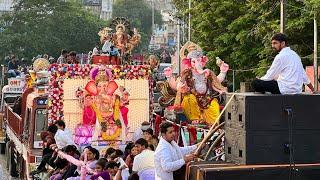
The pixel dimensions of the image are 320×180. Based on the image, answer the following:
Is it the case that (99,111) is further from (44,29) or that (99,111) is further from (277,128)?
(44,29)

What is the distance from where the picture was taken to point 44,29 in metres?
81.8

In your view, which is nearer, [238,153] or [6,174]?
[238,153]

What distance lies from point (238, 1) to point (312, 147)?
26654mm

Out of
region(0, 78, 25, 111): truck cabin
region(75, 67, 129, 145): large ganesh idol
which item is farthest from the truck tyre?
region(75, 67, 129, 145): large ganesh idol

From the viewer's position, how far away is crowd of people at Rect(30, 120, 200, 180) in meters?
9.00

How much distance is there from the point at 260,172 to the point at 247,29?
79.2ft

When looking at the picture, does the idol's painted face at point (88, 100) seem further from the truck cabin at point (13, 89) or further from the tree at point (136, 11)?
the tree at point (136, 11)

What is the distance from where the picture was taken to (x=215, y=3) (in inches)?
1398

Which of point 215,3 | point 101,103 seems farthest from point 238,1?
point 101,103

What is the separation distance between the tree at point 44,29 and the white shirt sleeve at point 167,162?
69401mm

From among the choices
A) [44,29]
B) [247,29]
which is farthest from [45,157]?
[44,29]

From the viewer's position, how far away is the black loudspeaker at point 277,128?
26.8 feet

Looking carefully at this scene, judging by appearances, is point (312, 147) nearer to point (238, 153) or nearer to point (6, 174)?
point (238, 153)

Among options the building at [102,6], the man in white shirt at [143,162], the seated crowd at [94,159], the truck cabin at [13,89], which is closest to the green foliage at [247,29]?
the truck cabin at [13,89]
